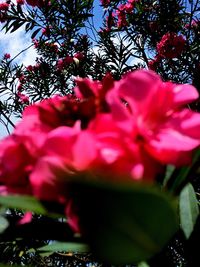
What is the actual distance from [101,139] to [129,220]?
0.14m

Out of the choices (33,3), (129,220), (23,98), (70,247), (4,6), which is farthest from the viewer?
(23,98)

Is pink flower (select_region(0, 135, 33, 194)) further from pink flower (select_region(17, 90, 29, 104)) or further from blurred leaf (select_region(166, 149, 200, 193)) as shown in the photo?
pink flower (select_region(17, 90, 29, 104))

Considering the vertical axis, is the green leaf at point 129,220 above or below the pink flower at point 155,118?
below

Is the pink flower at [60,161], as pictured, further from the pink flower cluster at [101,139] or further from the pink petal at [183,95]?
the pink petal at [183,95]

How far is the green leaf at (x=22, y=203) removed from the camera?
1.33 ft

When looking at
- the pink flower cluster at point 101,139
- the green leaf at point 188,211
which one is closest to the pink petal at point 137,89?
the pink flower cluster at point 101,139

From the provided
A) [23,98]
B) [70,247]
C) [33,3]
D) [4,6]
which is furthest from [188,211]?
[23,98]

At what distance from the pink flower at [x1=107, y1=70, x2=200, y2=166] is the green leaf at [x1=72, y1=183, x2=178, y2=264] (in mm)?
143

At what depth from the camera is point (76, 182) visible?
0.32 m

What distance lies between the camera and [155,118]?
51cm

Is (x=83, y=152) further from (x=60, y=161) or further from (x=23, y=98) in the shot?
(x=23, y=98)

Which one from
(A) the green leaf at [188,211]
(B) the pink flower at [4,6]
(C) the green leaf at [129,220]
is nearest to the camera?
(C) the green leaf at [129,220]

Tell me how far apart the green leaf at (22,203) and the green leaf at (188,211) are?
12.4 inches

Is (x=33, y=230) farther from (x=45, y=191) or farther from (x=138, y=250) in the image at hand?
(x=138, y=250)
